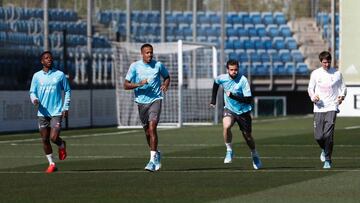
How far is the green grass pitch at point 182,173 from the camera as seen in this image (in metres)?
15.8

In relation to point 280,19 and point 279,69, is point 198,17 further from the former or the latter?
point 280,19

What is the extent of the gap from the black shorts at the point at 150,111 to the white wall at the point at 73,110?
18004mm

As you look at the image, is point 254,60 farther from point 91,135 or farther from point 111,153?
point 111,153

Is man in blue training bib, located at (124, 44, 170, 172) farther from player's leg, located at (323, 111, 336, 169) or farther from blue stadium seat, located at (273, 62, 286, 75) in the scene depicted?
blue stadium seat, located at (273, 62, 286, 75)

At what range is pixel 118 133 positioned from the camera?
38.8 metres

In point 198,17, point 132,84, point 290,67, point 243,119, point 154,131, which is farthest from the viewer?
point 198,17

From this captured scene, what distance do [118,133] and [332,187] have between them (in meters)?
22.3

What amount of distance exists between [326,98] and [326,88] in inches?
6.6

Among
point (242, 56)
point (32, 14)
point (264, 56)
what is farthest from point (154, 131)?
point (264, 56)

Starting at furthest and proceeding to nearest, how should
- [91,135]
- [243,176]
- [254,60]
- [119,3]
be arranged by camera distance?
[254,60] < [119,3] < [91,135] < [243,176]

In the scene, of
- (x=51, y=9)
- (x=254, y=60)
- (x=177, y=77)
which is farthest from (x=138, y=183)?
(x=254, y=60)

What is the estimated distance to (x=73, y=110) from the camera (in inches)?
1703

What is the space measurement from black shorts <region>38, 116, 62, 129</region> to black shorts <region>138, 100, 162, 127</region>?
4.45 ft

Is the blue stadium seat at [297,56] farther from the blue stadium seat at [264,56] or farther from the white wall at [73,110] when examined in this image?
the white wall at [73,110]
